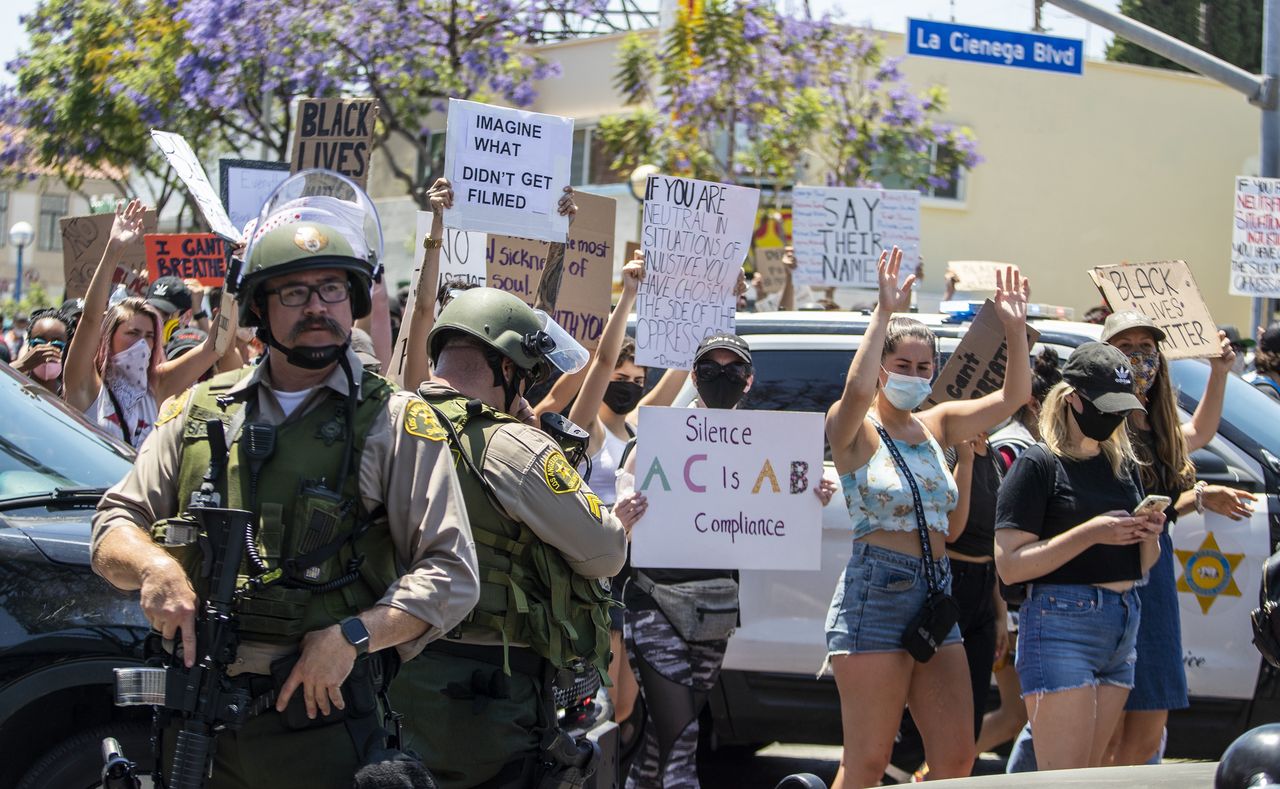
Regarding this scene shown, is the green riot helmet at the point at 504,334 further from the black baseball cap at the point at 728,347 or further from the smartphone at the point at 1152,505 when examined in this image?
the smartphone at the point at 1152,505

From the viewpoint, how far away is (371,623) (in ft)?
10.2

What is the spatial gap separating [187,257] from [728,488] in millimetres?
5702

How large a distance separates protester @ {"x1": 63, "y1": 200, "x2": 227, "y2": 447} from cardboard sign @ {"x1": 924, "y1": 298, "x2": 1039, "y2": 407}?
3.29 meters

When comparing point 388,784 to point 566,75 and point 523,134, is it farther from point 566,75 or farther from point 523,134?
point 566,75

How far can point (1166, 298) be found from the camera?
23.8 ft

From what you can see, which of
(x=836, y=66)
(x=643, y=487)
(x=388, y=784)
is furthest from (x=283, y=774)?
(x=836, y=66)

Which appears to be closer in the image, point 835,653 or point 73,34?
point 835,653

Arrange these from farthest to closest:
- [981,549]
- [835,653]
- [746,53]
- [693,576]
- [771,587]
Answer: [746,53]
[771,587]
[981,549]
[693,576]
[835,653]

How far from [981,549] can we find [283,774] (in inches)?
147

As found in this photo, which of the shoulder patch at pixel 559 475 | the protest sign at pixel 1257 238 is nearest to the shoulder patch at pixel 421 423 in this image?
the shoulder patch at pixel 559 475

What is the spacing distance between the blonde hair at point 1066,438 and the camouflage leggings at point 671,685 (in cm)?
147

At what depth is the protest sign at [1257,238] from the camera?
10812 millimetres

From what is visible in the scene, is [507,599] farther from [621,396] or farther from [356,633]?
[621,396]

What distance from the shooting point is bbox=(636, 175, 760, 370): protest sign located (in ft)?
21.8
